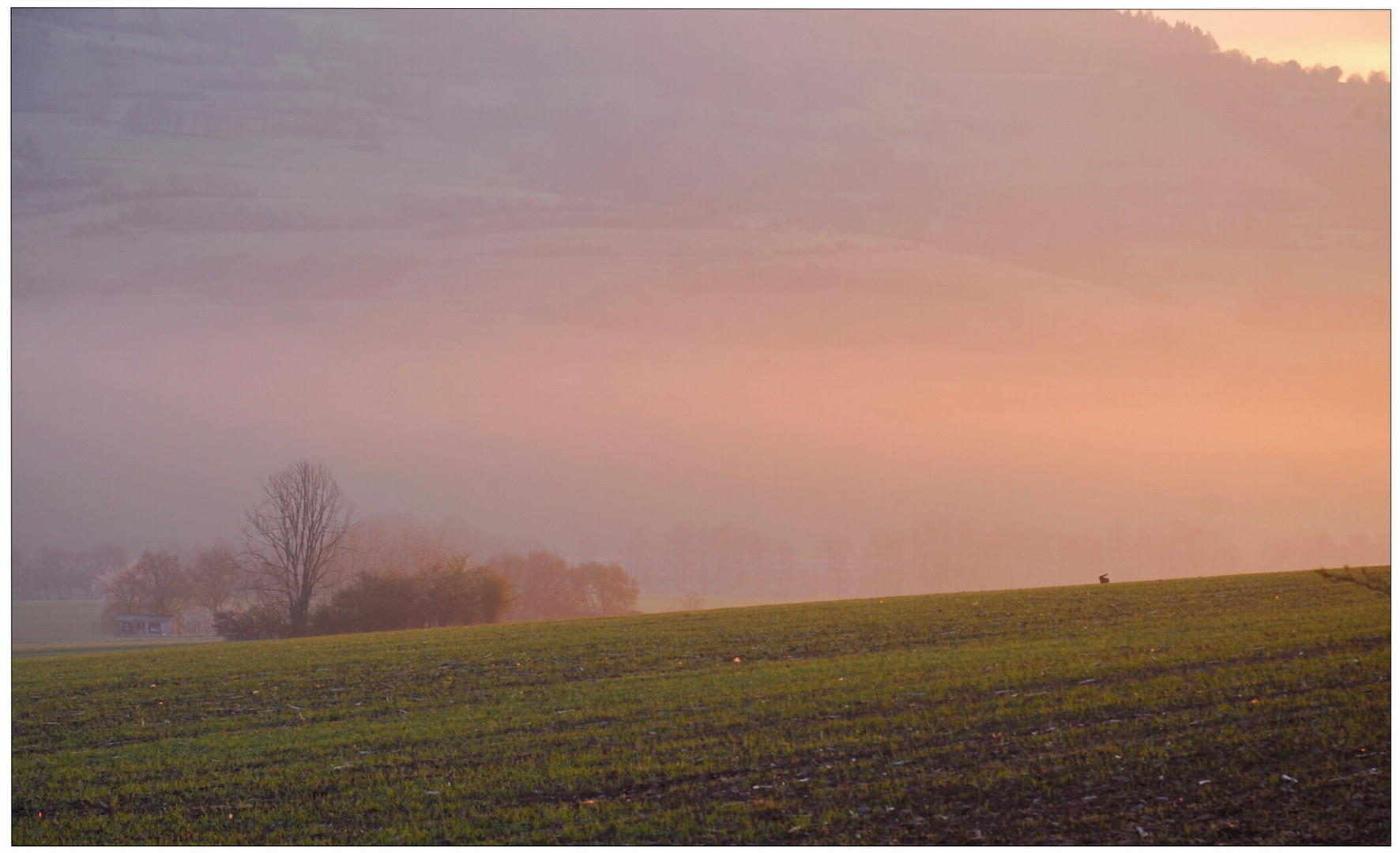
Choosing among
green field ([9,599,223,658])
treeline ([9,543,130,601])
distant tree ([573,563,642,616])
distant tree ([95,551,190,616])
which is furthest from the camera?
treeline ([9,543,130,601])

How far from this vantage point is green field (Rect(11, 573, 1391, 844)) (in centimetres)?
1270

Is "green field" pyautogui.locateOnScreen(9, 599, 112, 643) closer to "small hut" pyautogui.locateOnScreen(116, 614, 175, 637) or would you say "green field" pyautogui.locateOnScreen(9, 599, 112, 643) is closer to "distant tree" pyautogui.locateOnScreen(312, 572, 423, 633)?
"small hut" pyautogui.locateOnScreen(116, 614, 175, 637)

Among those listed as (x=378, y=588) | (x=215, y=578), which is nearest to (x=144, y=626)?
(x=215, y=578)

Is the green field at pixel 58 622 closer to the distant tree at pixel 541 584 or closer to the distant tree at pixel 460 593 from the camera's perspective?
the distant tree at pixel 541 584

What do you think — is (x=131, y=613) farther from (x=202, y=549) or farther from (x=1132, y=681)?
(x=1132, y=681)

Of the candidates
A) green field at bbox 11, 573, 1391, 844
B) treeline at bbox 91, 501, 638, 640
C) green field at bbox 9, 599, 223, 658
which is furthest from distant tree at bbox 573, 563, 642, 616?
green field at bbox 11, 573, 1391, 844

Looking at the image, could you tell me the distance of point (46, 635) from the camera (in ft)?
249

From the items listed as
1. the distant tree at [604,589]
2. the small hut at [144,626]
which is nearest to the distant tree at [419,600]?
the small hut at [144,626]

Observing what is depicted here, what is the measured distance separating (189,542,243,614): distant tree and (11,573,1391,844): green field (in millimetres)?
51012

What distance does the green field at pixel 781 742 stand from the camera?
12.7m

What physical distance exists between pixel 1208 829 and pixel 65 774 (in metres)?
17.9

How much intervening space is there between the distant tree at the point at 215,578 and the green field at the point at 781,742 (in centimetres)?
5101

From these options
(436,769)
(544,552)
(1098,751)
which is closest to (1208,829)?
(1098,751)

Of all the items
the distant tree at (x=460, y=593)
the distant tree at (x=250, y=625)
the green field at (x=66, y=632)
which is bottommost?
the green field at (x=66, y=632)
